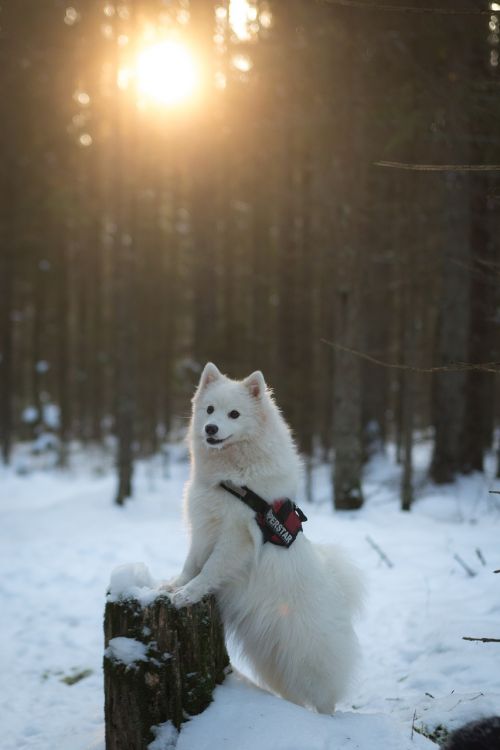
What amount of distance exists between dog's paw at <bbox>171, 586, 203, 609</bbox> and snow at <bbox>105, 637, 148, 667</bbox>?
0.99 feet

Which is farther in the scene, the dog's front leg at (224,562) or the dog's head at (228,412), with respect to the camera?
the dog's head at (228,412)

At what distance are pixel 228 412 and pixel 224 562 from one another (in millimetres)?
1058

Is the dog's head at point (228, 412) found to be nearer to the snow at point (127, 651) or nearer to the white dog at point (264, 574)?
the white dog at point (264, 574)

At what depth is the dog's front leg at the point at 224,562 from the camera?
Result: 3.68 meters

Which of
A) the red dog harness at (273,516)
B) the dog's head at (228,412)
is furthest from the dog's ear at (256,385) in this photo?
the red dog harness at (273,516)

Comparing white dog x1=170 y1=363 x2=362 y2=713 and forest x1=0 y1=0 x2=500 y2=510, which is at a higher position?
forest x1=0 y1=0 x2=500 y2=510

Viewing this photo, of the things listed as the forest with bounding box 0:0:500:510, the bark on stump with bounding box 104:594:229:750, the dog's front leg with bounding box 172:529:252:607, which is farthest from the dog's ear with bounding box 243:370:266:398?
the forest with bounding box 0:0:500:510

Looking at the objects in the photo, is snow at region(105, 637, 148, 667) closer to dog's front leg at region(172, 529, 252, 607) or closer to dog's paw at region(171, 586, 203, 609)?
dog's paw at region(171, 586, 203, 609)

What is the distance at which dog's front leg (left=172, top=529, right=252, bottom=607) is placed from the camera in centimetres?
368

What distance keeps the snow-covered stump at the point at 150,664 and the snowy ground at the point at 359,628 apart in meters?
0.17

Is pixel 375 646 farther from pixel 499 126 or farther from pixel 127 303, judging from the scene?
pixel 127 303

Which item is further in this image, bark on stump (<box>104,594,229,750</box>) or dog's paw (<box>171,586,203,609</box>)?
dog's paw (<box>171,586,203,609</box>)

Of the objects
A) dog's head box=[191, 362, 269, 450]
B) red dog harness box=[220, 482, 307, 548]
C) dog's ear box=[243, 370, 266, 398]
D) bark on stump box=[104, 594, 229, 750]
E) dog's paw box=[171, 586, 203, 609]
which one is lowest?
bark on stump box=[104, 594, 229, 750]

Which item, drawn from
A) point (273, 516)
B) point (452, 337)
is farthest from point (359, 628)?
point (452, 337)
